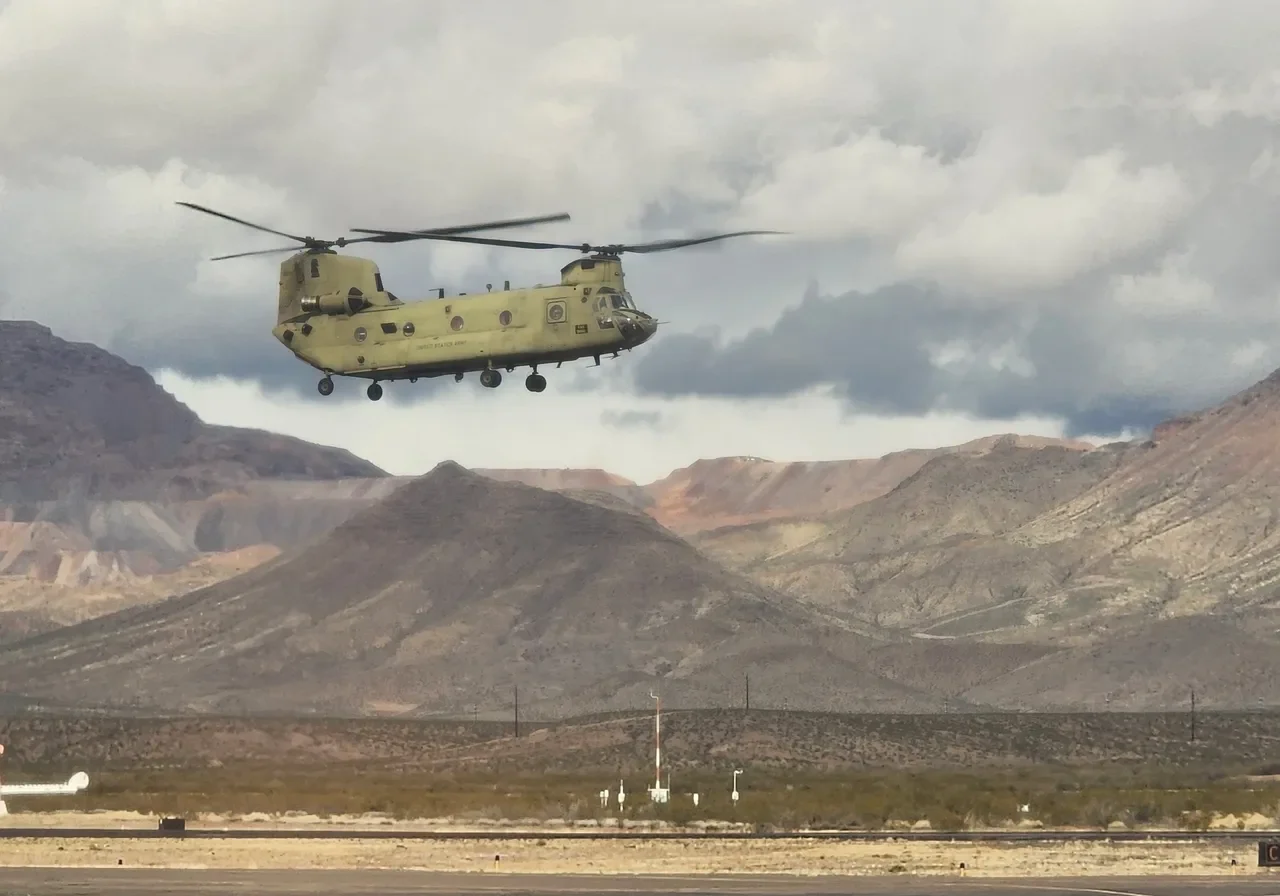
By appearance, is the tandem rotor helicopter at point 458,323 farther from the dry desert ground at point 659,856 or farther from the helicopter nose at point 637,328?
the dry desert ground at point 659,856

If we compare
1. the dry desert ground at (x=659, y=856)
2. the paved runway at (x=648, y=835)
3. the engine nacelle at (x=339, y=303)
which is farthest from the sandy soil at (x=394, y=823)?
the engine nacelle at (x=339, y=303)

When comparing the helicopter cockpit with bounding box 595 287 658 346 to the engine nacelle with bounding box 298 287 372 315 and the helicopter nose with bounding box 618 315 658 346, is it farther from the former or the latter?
the engine nacelle with bounding box 298 287 372 315

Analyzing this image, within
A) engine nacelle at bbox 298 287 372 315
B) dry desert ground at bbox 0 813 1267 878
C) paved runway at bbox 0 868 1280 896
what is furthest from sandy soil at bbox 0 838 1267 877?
engine nacelle at bbox 298 287 372 315

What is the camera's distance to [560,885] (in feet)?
161

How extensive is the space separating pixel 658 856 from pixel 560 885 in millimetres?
8424

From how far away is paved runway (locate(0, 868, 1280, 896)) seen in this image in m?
46.9

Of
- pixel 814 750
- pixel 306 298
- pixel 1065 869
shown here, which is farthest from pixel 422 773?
pixel 1065 869

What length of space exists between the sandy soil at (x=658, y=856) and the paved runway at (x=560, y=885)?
212 cm

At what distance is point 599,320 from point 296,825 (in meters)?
23.0

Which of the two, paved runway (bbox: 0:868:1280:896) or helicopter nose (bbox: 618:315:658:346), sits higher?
helicopter nose (bbox: 618:315:658:346)

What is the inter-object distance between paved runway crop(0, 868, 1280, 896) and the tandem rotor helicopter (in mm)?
17581

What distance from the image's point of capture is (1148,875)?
51.5 m

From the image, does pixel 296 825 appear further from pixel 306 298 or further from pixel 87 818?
pixel 306 298

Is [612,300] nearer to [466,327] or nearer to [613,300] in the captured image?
[613,300]
